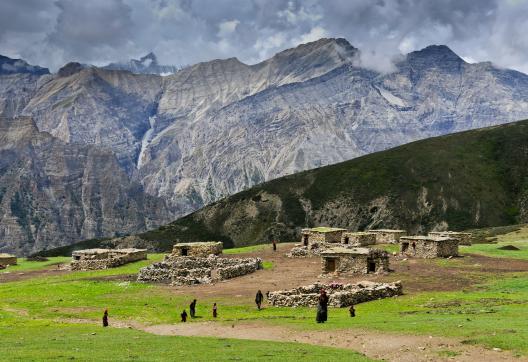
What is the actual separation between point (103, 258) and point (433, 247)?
154 feet

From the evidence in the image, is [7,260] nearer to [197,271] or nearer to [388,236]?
[197,271]

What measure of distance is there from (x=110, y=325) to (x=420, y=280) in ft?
101

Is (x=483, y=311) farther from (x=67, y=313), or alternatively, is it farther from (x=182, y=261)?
(x=182, y=261)

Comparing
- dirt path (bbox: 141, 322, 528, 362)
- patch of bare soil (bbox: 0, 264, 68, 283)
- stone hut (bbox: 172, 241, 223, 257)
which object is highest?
stone hut (bbox: 172, 241, 223, 257)

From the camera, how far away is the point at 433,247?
78.6m

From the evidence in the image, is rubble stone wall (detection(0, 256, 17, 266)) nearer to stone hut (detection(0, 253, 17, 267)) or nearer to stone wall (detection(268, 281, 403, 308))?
stone hut (detection(0, 253, 17, 267))

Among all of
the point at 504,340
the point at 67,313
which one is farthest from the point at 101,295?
the point at 504,340

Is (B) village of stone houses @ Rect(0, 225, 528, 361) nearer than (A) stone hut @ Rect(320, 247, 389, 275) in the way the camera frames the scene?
Yes

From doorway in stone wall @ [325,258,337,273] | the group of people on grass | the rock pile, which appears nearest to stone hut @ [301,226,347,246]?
the rock pile

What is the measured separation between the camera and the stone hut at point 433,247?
77.9 metres

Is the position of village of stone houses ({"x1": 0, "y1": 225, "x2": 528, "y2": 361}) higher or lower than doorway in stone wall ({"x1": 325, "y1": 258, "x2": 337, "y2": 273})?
lower

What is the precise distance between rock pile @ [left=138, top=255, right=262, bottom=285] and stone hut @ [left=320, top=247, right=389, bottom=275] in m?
10.5

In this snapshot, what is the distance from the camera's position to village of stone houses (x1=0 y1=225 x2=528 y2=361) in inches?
1166

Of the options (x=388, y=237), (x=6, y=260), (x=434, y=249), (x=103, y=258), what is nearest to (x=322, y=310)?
(x=434, y=249)
